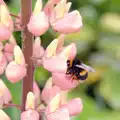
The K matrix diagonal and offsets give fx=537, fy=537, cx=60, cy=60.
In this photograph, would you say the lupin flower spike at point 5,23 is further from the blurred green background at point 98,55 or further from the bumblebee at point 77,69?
the blurred green background at point 98,55

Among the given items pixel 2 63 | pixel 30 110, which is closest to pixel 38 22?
pixel 2 63

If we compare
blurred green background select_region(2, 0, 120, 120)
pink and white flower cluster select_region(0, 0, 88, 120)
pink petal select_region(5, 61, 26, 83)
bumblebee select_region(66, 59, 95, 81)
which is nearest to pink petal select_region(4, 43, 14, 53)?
pink and white flower cluster select_region(0, 0, 88, 120)

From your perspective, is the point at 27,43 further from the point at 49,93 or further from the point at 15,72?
the point at 49,93

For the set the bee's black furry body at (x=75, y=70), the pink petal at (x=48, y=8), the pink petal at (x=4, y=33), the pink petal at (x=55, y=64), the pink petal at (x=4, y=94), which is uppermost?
the pink petal at (x=48, y=8)

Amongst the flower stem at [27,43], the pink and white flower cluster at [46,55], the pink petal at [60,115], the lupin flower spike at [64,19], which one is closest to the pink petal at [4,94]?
the pink and white flower cluster at [46,55]

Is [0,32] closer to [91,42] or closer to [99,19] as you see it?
[91,42]

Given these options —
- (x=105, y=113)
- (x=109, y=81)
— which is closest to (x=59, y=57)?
(x=105, y=113)
